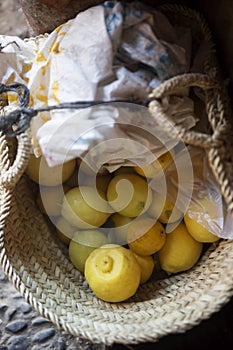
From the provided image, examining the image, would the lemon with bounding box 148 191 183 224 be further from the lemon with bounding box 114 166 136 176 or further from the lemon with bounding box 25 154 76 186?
the lemon with bounding box 25 154 76 186

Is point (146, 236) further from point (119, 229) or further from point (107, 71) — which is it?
point (107, 71)

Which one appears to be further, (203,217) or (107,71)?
(203,217)

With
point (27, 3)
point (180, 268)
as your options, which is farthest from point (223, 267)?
point (27, 3)

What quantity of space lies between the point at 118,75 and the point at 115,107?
54mm

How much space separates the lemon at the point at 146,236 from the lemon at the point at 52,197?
0.15 metres

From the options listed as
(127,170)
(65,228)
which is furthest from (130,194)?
(65,228)

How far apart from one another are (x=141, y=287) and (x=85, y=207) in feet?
0.65

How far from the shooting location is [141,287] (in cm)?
100

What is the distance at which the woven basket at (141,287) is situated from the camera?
79cm

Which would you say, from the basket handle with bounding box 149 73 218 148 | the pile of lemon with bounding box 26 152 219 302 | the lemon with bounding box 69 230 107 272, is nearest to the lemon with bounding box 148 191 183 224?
the pile of lemon with bounding box 26 152 219 302

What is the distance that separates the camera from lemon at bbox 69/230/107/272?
99cm

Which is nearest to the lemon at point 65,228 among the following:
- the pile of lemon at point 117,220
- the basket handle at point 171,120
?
the pile of lemon at point 117,220

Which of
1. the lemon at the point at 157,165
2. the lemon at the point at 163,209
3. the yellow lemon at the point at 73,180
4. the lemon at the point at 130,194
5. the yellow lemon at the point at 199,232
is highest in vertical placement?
the lemon at the point at 157,165

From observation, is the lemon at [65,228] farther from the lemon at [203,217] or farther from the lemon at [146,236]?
the lemon at [203,217]
